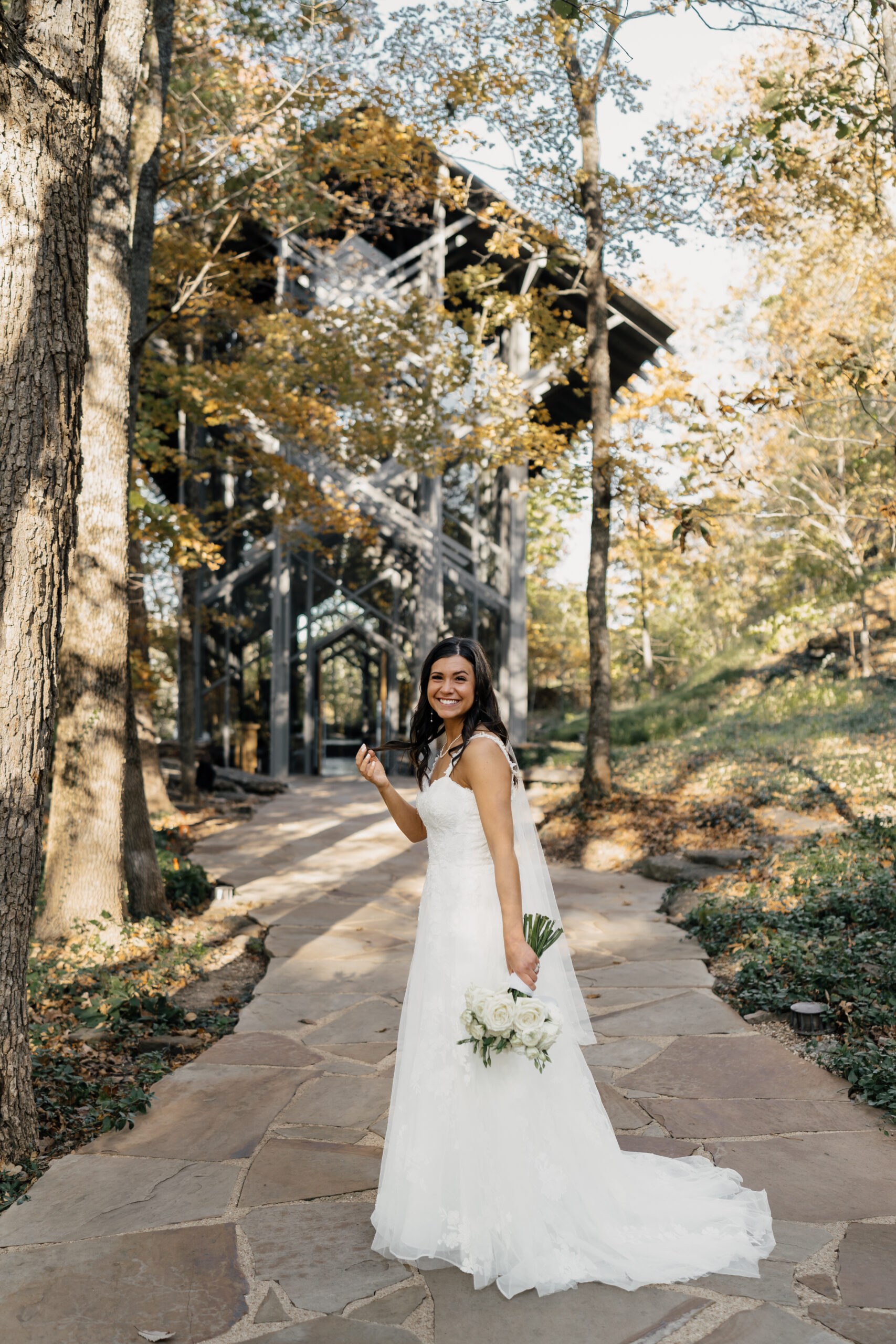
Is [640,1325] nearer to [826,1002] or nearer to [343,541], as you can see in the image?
[826,1002]

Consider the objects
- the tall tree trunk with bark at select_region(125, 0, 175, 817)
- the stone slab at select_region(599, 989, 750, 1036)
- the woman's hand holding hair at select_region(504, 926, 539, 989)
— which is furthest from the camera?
the tall tree trunk with bark at select_region(125, 0, 175, 817)

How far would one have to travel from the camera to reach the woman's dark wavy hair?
332cm

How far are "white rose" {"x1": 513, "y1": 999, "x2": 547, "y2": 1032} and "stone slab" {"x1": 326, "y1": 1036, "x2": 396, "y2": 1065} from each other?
91.4 inches

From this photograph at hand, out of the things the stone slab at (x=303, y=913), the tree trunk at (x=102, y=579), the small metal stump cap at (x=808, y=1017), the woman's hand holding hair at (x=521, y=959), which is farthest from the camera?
the stone slab at (x=303, y=913)

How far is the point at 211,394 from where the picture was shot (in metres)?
11.8

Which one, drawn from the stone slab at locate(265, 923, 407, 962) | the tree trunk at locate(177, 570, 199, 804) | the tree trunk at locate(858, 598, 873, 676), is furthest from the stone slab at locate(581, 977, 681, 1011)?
the tree trunk at locate(858, 598, 873, 676)

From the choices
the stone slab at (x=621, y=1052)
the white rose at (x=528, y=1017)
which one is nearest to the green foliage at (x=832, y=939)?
the stone slab at (x=621, y=1052)

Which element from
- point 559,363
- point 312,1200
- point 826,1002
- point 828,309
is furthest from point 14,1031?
point 828,309

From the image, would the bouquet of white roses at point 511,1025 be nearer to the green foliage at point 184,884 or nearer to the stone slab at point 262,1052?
the stone slab at point 262,1052

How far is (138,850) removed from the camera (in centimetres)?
748

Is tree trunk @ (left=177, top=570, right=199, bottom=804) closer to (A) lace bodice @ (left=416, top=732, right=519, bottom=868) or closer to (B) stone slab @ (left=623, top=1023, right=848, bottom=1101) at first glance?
(B) stone slab @ (left=623, top=1023, right=848, bottom=1101)

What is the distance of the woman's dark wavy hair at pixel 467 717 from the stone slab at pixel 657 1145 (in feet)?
5.47

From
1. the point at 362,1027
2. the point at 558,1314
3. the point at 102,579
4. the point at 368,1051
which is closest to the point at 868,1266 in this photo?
the point at 558,1314

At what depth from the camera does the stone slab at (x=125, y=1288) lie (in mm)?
2727
